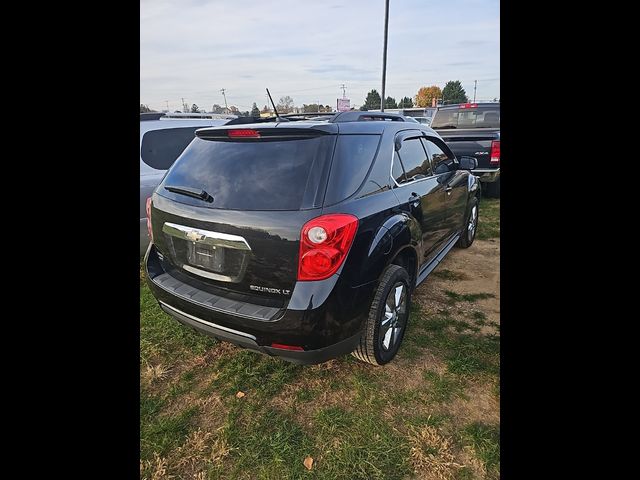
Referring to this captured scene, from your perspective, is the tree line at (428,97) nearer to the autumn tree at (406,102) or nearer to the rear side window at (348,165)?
the autumn tree at (406,102)

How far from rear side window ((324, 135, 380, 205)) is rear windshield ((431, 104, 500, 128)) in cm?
768

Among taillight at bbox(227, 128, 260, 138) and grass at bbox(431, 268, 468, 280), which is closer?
taillight at bbox(227, 128, 260, 138)

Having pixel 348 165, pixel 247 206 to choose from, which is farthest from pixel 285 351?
pixel 348 165

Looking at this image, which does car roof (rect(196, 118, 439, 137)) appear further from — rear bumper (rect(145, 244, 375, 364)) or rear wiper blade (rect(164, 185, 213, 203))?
rear bumper (rect(145, 244, 375, 364))

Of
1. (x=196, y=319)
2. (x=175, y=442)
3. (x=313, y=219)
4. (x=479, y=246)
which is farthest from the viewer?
(x=479, y=246)

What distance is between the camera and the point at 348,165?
218 cm

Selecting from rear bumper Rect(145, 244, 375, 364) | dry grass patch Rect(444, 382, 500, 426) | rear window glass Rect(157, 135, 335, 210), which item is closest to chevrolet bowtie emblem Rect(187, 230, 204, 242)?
rear window glass Rect(157, 135, 335, 210)

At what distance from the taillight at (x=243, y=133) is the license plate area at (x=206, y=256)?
75cm

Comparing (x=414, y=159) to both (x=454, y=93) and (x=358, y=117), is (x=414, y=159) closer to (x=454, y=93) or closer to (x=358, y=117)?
(x=358, y=117)

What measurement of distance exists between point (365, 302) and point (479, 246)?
3.80 meters

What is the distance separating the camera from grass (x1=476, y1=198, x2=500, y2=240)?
19.2ft
